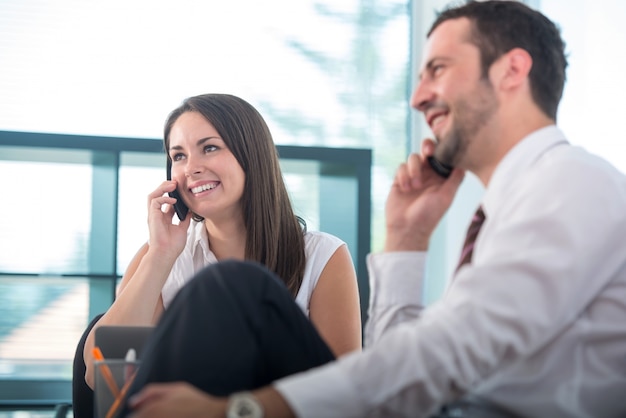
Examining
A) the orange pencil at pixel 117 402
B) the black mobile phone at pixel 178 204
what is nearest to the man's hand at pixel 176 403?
the orange pencil at pixel 117 402

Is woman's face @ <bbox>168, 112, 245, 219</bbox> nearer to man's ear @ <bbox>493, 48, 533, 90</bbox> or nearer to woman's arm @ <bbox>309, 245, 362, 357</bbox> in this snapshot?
woman's arm @ <bbox>309, 245, 362, 357</bbox>

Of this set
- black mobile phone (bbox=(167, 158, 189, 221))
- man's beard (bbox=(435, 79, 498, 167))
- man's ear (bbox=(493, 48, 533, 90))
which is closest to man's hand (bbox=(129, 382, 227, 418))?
man's beard (bbox=(435, 79, 498, 167))

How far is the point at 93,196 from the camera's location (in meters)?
3.99

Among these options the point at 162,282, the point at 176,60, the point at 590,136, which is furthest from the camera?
the point at 176,60

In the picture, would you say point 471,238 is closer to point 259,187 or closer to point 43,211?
point 259,187

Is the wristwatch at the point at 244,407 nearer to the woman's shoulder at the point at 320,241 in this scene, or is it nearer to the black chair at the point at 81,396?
the black chair at the point at 81,396

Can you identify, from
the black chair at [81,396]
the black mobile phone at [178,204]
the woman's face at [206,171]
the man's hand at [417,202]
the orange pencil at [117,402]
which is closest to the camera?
the orange pencil at [117,402]

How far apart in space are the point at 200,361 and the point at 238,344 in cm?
7

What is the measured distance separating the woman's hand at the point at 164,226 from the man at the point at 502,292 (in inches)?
42.8

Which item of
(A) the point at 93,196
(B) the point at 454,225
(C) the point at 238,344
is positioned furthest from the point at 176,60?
(C) the point at 238,344

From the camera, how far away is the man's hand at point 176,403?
1334 millimetres

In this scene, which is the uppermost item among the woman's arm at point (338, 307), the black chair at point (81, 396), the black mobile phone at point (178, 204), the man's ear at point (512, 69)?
the man's ear at point (512, 69)

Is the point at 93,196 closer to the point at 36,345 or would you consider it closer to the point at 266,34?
the point at 36,345

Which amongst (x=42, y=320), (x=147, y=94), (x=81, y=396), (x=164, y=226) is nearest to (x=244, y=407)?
(x=81, y=396)
